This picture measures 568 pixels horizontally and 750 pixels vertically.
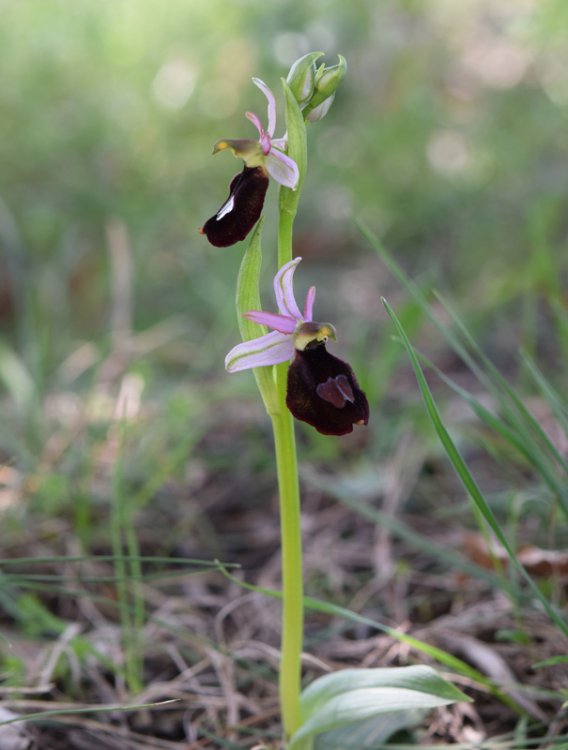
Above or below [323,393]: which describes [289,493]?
below

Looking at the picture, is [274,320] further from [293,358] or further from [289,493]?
[289,493]

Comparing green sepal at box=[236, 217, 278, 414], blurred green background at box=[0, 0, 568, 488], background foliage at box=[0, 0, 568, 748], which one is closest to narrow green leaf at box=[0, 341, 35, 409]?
background foliage at box=[0, 0, 568, 748]

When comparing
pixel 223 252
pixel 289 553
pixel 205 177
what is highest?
pixel 205 177

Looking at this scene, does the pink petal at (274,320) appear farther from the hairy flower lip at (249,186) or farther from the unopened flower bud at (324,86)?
the unopened flower bud at (324,86)

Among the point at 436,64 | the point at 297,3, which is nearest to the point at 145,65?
the point at 297,3

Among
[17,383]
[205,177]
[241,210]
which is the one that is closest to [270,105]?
[241,210]

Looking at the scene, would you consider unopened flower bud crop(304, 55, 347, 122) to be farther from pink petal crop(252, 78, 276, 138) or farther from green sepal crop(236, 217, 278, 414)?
green sepal crop(236, 217, 278, 414)
